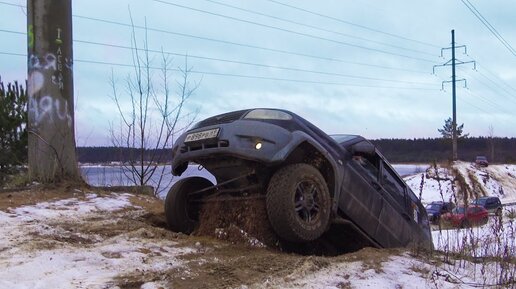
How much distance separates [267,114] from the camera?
236 inches

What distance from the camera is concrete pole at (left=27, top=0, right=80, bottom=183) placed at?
8734 millimetres

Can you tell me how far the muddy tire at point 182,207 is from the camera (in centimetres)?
636

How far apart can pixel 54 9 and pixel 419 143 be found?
110m

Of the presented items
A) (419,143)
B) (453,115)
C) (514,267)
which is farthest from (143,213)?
(419,143)

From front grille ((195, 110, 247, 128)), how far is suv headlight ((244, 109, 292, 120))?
0.12 meters

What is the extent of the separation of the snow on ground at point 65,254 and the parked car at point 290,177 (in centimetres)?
98

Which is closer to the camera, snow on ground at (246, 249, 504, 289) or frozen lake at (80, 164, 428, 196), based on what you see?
snow on ground at (246, 249, 504, 289)

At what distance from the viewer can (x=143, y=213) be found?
716 cm

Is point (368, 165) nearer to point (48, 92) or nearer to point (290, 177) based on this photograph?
point (290, 177)

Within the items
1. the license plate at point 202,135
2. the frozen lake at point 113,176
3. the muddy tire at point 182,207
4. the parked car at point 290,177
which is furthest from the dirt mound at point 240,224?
the frozen lake at point 113,176

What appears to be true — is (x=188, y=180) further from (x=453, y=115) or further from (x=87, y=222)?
(x=453, y=115)

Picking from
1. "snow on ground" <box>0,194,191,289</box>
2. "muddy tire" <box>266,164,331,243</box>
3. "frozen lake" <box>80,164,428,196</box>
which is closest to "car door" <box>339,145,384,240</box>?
"muddy tire" <box>266,164,331,243</box>

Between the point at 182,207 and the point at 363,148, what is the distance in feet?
7.54

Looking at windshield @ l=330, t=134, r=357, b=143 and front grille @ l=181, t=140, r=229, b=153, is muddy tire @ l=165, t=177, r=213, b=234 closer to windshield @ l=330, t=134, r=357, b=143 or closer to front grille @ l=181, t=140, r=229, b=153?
front grille @ l=181, t=140, r=229, b=153
